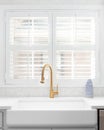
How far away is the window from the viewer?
291cm

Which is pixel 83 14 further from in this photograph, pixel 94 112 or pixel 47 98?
pixel 94 112

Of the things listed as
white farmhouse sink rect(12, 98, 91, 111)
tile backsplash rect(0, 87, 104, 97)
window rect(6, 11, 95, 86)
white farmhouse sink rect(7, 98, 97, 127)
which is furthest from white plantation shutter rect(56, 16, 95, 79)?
white farmhouse sink rect(7, 98, 97, 127)

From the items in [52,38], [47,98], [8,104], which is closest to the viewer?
[8,104]

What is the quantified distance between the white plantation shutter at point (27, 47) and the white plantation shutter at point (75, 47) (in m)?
0.18

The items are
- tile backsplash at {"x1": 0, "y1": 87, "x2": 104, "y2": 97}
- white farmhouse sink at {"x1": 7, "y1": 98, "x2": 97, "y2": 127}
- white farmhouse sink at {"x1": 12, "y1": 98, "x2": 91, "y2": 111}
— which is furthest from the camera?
tile backsplash at {"x1": 0, "y1": 87, "x2": 104, "y2": 97}

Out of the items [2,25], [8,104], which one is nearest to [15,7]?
[2,25]

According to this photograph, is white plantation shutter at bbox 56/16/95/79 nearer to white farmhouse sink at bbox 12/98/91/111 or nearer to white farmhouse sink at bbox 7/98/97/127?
white farmhouse sink at bbox 12/98/91/111

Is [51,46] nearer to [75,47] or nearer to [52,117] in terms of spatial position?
[75,47]

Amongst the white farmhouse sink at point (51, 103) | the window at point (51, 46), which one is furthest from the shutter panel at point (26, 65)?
the white farmhouse sink at point (51, 103)

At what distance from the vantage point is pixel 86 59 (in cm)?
291

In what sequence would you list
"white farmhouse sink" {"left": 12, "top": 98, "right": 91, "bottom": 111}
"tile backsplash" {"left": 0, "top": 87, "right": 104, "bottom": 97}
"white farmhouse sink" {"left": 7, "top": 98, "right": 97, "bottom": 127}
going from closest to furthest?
"white farmhouse sink" {"left": 7, "top": 98, "right": 97, "bottom": 127}, "white farmhouse sink" {"left": 12, "top": 98, "right": 91, "bottom": 111}, "tile backsplash" {"left": 0, "top": 87, "right": 104, "bottom": 97}

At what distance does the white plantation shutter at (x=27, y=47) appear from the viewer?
9.54ft

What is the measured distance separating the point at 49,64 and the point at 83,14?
77cm

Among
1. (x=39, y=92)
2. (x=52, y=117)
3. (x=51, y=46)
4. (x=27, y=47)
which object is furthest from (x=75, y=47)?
(x=52, y=117)
